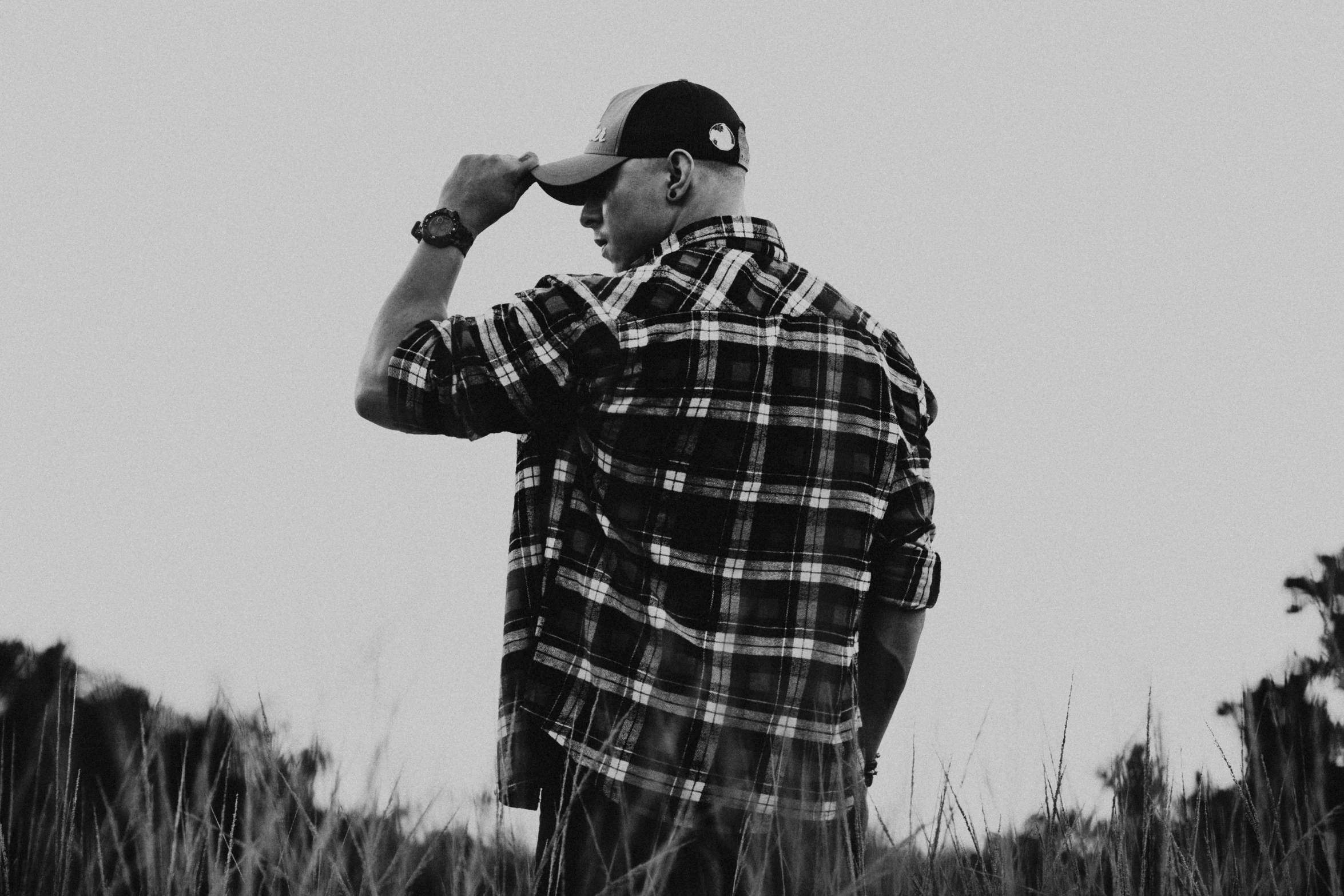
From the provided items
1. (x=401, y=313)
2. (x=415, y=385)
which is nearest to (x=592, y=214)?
(x=401, y=313)

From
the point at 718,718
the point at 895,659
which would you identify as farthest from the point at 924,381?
the point at 718,718

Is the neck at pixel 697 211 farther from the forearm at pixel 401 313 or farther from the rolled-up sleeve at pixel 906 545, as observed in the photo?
the rolled-up sleeve at pixel 906 545

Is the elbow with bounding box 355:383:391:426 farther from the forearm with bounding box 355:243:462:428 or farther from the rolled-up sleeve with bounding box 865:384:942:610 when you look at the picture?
the rolled-up sleeve with bounding box 865:384:942:610

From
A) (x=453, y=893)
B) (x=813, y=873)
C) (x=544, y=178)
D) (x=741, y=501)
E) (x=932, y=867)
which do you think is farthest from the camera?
(x=544, y=178)

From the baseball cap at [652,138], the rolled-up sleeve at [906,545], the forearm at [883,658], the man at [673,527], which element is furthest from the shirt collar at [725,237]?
the forearm at [883,658]

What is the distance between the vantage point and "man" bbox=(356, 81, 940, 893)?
191 cm

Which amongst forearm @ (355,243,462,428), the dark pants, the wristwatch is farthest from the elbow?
the dark pants

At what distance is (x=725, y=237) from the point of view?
2.16 meters

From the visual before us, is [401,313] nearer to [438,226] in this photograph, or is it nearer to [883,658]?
[438,226]

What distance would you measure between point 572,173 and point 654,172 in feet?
0.49

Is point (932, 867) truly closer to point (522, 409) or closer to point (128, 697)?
point (522, 409)

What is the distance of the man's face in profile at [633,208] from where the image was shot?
2.24 m

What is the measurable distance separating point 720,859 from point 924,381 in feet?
3.19

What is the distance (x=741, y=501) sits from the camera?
6.58ft
